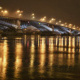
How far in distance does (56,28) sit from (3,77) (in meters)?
131

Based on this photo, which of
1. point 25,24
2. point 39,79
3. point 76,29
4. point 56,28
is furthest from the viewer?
point 76,29

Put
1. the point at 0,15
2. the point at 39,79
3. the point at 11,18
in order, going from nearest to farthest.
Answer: the point at 39,79 < the point at 0,15 < the point at 11,18

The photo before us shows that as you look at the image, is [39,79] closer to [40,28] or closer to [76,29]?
[40,28]

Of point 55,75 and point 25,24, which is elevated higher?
point 25,24

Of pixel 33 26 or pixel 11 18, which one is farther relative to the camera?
pixel 33 26

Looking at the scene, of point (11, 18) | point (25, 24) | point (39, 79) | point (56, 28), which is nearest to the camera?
point (39, 79)

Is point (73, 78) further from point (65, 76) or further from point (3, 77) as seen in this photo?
point (3, 77)

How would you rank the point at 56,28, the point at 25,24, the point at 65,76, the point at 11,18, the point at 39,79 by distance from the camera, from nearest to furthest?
the point at 39,79
the point at 65,76
the point at 11,18
the point at 25,24
the point at 56,28

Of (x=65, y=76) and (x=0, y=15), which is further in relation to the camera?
(x=0, y=15)

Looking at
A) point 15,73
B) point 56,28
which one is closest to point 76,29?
point 56,28

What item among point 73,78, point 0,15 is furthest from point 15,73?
point 0,15

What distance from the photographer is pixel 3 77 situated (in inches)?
336

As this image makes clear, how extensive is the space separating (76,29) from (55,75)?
153 m

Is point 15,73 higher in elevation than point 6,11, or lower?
lower
